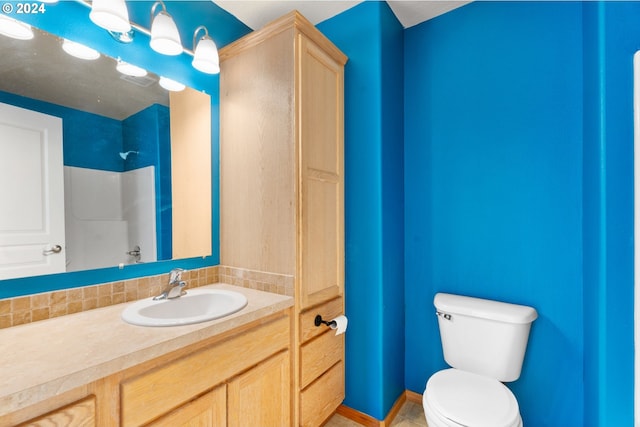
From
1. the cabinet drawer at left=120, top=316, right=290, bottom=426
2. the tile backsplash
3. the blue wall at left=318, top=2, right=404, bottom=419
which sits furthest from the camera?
the blue wall at left=318, top=2, right=404, bottom=419

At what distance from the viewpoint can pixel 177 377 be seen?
951mm

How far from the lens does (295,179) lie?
55.1 inches

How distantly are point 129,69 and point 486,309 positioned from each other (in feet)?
6.86

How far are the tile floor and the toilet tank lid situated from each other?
707 millimetres

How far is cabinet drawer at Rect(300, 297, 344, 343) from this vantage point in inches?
56.9

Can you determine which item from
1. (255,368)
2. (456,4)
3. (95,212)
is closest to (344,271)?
(255,368)

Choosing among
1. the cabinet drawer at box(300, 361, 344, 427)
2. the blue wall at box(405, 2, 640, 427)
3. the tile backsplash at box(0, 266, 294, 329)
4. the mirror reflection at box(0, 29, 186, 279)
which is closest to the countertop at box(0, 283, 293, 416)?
the tile backsplash at box(0, 266, 294, 329)

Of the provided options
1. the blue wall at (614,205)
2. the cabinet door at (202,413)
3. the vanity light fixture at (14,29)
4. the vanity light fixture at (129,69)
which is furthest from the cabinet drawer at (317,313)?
the vanity light fixture at (14,29)

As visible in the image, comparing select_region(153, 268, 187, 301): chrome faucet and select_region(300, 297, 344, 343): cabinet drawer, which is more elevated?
select_region(153, 268, 187, 301): chrome faucet

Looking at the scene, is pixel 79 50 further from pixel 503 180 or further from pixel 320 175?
pixel 503 180

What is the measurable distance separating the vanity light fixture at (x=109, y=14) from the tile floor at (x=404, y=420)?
222 cm

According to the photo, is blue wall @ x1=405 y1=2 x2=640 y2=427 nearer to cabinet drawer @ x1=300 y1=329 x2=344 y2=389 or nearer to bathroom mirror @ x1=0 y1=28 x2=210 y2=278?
cabinet drawer @ x1=300 y1=329 x2=344 y2=389

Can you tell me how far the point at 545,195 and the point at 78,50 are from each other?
2283 mm

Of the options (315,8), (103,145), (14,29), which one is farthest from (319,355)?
(315,8)
